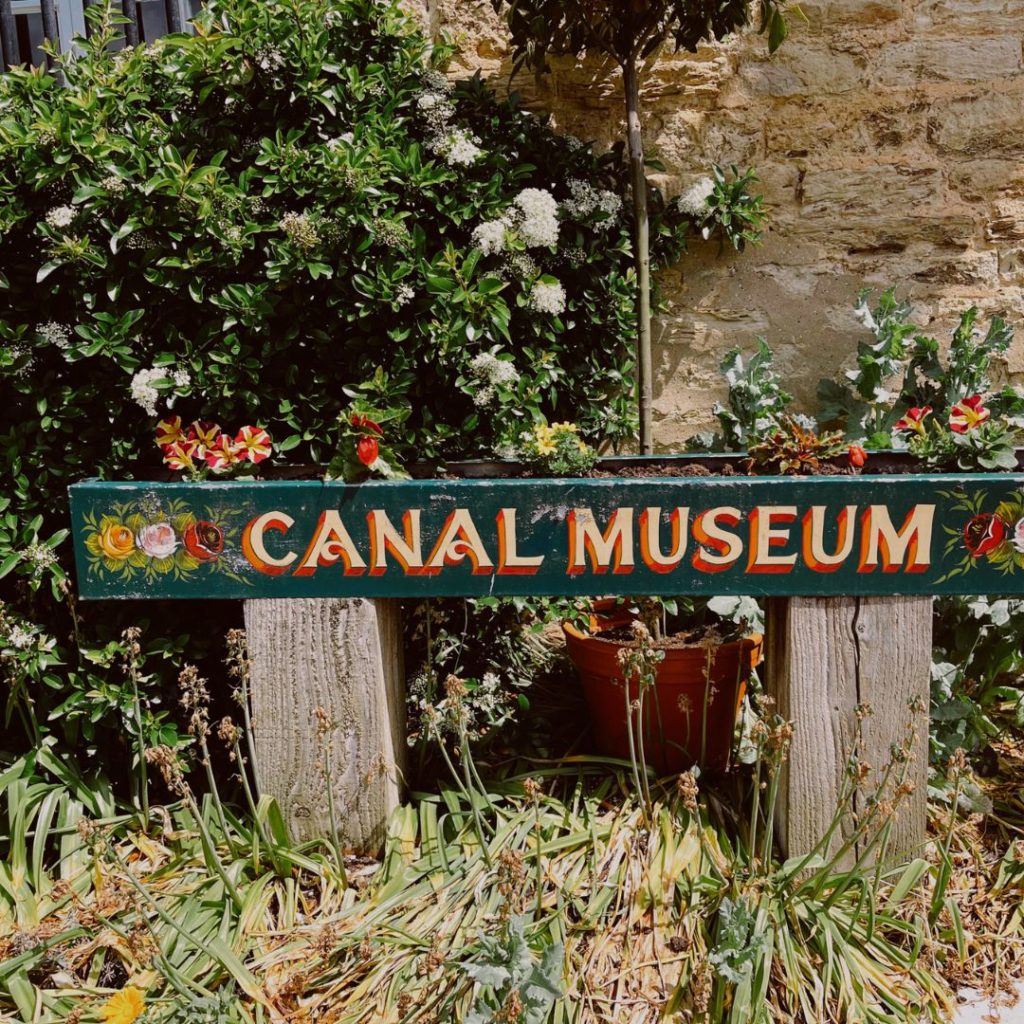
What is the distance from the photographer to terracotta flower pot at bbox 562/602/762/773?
2668 millimetres

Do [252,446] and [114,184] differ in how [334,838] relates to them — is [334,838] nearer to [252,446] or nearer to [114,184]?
[252,446]

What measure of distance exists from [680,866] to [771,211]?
7.33 ft

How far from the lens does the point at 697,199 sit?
3217 millimetres

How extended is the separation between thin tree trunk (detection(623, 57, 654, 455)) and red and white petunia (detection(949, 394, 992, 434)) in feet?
2.97

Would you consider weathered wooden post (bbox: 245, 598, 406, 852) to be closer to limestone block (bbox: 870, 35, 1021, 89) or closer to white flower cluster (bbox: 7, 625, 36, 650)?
white flower cluster (bbox: 7, 625, 36, 650)

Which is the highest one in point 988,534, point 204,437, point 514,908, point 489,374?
point 489,374

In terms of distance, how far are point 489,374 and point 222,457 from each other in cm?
76

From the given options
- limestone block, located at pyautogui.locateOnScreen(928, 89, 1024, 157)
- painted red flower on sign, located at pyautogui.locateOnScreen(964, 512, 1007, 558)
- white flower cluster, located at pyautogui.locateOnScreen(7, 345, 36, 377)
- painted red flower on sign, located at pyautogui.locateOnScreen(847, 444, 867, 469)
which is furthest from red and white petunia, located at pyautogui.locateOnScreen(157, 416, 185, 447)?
limestone block, located at pyautogui.locateOnScreen(928, 89, 1024, 157)

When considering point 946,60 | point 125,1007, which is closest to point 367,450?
point 125,1007

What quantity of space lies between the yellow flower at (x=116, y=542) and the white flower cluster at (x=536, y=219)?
1.34m

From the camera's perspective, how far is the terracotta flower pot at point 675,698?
267 cm

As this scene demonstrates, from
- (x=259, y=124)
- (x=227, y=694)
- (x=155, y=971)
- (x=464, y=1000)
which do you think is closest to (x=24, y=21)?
(x=259, y=124)

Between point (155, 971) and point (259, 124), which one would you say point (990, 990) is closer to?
point (155, 971)

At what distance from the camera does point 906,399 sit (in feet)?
10.7
